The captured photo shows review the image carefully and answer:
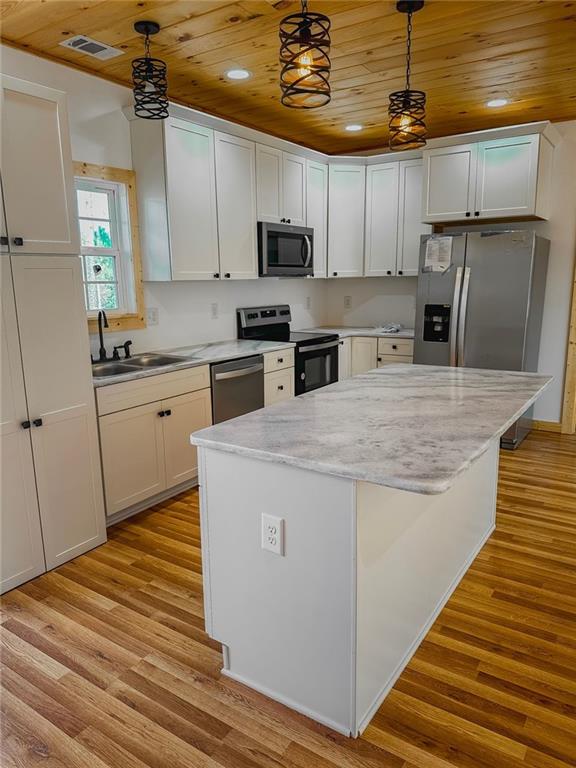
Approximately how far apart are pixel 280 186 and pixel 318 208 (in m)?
0.65

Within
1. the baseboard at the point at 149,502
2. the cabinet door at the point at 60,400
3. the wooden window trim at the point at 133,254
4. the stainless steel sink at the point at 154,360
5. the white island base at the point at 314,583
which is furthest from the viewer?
the stainless steel sink at the point at 154,360

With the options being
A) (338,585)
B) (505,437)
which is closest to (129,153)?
(338,585)

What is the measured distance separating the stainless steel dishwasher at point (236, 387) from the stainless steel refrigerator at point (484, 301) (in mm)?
1598

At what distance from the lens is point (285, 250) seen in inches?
183

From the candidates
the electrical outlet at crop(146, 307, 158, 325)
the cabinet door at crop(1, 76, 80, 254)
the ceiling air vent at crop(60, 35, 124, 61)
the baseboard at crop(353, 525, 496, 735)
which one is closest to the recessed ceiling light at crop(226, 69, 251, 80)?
the ceiling air vent at crop(60, 35, 124, 61)

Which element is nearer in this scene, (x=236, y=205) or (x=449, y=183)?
(x=236, y=205)

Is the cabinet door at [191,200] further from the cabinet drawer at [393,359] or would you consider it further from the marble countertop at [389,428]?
the cabinet drawer at [393,359]

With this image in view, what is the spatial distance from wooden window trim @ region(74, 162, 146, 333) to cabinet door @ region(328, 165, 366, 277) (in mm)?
2167

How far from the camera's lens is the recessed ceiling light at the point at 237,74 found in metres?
3.41

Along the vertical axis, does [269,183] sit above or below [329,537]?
above

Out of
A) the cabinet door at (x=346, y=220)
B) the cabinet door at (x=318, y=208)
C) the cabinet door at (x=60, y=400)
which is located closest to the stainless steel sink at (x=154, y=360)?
the cabinet door at (x=60, y=400)

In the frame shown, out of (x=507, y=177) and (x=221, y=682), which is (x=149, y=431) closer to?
(x=221, y=682)

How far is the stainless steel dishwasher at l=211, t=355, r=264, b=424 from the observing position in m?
3.77

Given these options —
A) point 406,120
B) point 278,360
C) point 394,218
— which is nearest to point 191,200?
point 278,360
